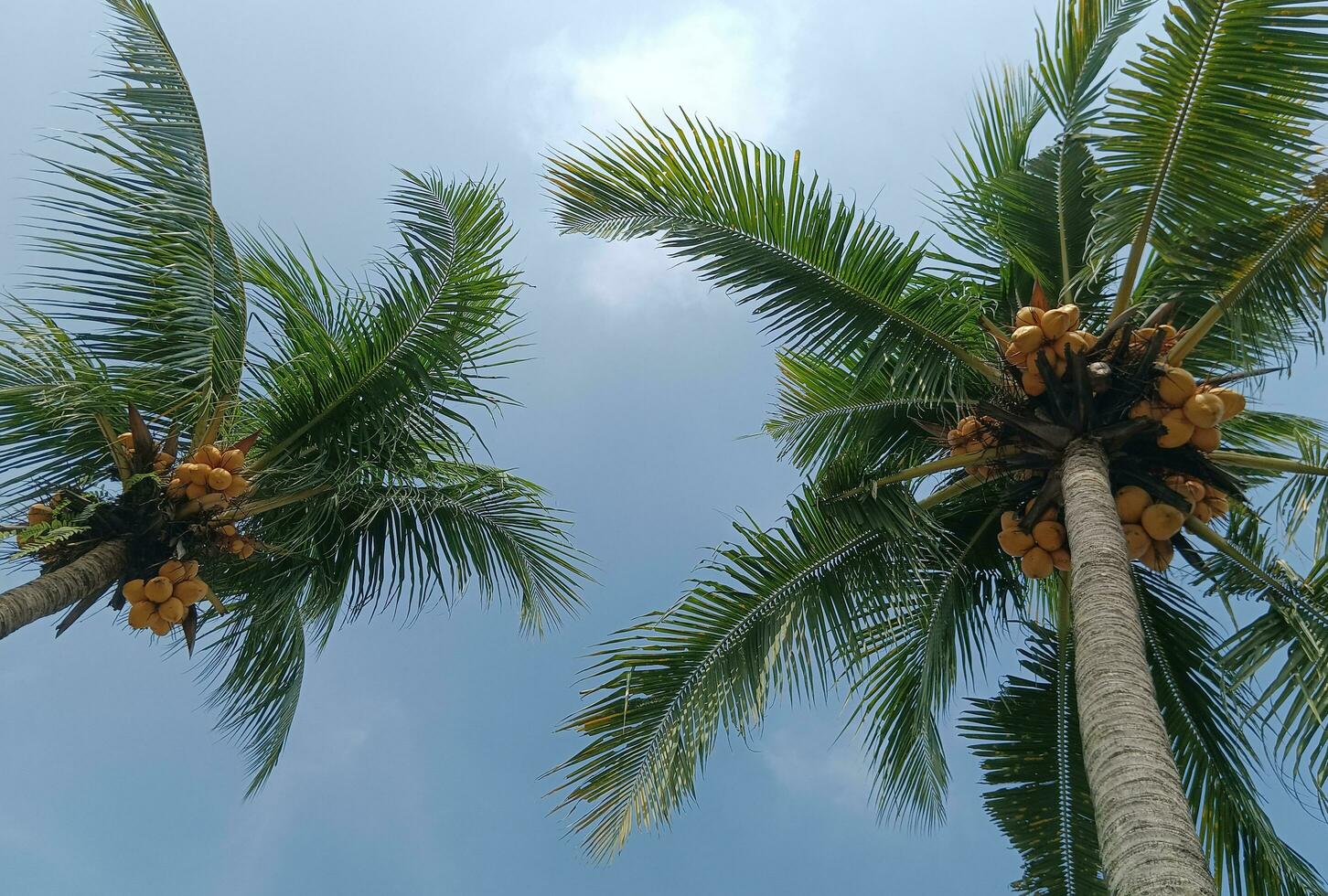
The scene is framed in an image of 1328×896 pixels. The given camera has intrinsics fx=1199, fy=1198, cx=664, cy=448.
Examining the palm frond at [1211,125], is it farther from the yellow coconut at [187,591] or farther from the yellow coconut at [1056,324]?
the yellow coconut at [187,591]

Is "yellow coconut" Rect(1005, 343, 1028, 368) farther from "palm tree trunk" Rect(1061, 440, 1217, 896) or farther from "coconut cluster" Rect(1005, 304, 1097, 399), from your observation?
"palm tree trunk" Rect(1061, 440, 1217, 896)

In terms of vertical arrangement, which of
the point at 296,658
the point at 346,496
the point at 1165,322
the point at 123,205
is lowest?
the point at 296,658

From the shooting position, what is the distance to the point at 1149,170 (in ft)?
22.8

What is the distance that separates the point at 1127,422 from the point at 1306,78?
204 cm

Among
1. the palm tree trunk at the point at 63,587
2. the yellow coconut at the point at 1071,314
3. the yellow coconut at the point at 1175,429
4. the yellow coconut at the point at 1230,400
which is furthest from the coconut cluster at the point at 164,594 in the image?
the yellow coconut at the point at 1230,400

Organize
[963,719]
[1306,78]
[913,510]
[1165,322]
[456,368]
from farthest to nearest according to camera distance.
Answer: [456,368], [963,719], [913,510], [1165,322], [1306,78]

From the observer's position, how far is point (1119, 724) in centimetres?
477

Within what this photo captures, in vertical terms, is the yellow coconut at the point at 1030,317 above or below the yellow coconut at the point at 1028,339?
above

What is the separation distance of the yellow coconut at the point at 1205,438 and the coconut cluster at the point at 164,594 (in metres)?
6.06

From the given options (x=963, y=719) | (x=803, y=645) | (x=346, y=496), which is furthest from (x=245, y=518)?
(x=963, y=719)

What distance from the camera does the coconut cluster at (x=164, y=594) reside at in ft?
24.8

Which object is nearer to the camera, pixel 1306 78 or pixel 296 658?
pixel 1306 78

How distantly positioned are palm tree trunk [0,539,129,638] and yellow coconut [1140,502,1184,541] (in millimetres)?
6206

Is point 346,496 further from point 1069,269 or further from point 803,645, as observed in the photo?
point 1069,269
